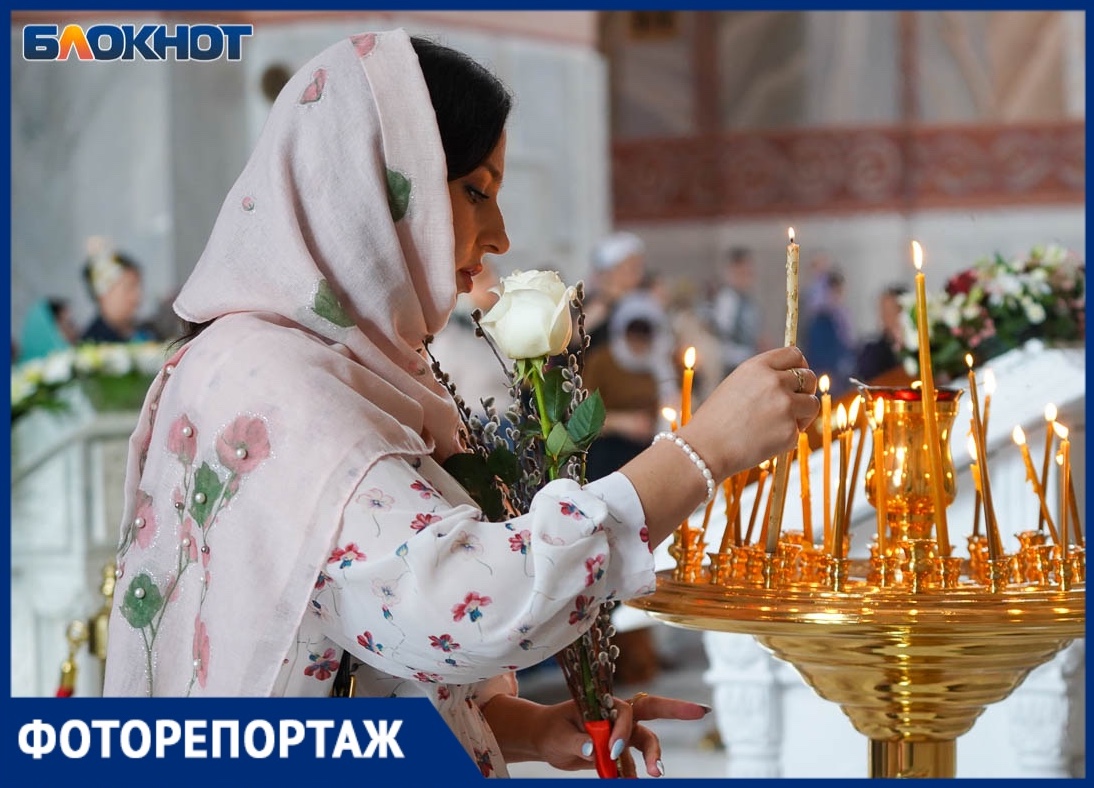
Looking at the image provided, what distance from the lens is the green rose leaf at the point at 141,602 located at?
1411 mm

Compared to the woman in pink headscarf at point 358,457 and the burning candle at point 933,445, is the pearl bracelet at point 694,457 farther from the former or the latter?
the burning candle at point 933,445

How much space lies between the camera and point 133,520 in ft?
4.80

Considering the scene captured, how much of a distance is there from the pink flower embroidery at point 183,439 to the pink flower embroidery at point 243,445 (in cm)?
4

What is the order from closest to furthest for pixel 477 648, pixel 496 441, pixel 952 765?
1. pixel 477 648
2. pixel 496 441
3. pixel 952 765

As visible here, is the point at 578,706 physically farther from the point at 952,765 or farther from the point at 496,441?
the point at 952,765

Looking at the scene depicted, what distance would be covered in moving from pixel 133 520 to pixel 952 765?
900 millimetres

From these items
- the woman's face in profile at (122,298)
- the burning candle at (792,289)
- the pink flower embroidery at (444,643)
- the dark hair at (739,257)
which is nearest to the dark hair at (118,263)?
the woman's face in profile at (122,298)

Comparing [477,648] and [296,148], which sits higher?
[296,148]

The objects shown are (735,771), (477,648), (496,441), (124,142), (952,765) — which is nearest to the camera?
(477,648)

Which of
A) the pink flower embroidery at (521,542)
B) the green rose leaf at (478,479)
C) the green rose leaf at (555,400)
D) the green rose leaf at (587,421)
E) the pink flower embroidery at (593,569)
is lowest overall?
the pink flower embroidery at (593,569)

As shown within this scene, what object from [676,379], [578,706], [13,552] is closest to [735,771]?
[578,706]

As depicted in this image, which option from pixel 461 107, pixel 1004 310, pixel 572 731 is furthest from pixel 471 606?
→ pixel 1004 310

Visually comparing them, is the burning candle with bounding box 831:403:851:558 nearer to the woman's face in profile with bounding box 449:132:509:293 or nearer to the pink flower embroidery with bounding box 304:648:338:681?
the woman's face in profile with bounding box 449:132:509:293

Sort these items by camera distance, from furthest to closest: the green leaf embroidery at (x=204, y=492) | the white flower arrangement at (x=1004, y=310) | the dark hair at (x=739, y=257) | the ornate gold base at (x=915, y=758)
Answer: the dark hair at (x=739, y=257) < the white flower arrangement at (x=1004, y=310) < the ornate gold base at (x=915, y=758) < the green leaf embroidery at (x=204, y=492)
